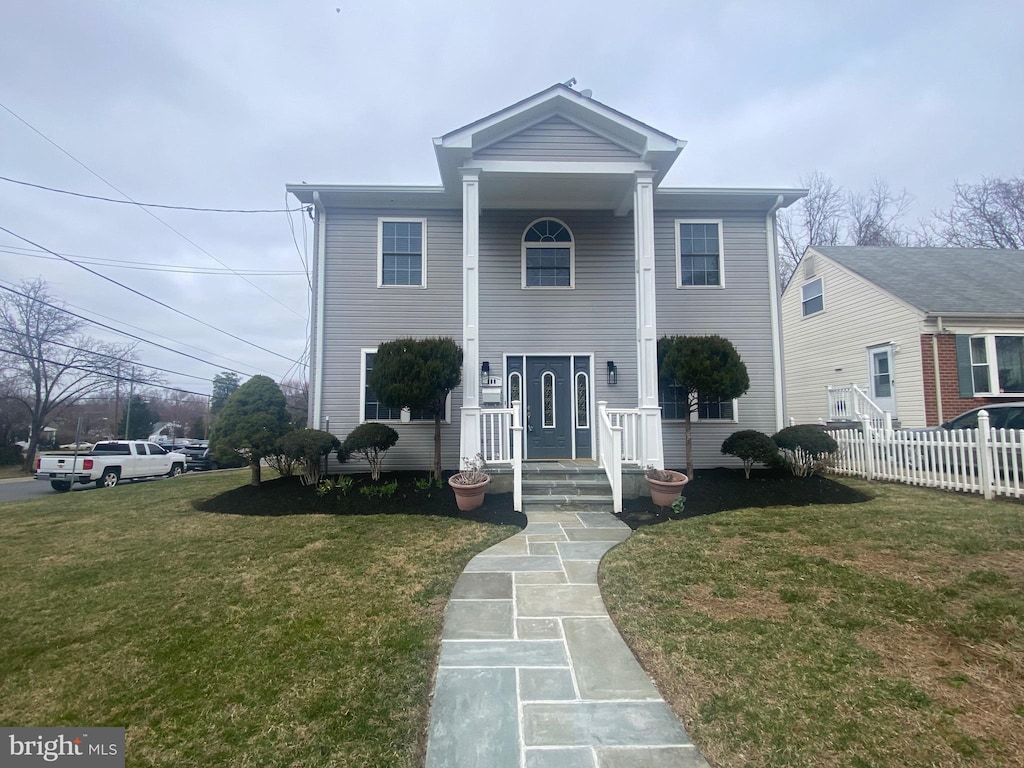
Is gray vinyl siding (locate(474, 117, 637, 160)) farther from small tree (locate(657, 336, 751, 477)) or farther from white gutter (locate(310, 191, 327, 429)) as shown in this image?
white gutter (locate(310, 191, 327, 429))

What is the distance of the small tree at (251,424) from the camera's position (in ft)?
25.2

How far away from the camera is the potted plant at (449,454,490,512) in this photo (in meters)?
6.20

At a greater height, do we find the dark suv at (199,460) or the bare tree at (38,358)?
the bare tree at (38,358)

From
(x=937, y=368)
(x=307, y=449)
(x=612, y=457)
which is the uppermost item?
(x=937, y=368)

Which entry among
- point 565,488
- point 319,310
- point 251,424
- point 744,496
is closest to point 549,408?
point 565,488

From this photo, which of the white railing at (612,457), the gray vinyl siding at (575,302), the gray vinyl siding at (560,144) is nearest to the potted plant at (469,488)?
the white railing at (612,457)

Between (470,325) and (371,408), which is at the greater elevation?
(470,325)

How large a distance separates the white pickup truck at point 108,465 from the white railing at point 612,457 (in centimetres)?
1464

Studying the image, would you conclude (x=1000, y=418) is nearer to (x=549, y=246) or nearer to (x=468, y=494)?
(x=549, y=246)

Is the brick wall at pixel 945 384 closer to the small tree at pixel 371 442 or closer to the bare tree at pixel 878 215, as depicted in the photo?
the small tree at pixel 371 442

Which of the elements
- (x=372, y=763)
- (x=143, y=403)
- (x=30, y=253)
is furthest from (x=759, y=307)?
(x=143, y=403)

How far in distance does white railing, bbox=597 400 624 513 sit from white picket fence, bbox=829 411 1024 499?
518 centimetres

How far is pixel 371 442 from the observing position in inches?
312

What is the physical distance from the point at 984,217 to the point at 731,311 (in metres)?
20.5
